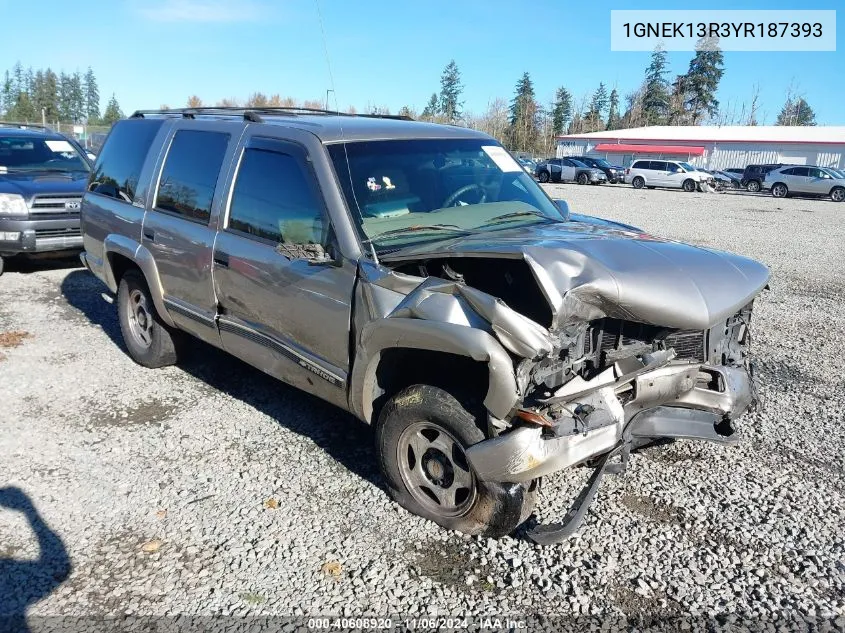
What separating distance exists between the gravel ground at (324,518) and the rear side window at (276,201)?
4.55ft

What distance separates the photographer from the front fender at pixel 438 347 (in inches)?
114

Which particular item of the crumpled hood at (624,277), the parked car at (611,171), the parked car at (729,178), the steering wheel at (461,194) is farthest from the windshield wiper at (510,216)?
the parked car at (729,178)

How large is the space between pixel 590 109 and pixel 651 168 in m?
56.3

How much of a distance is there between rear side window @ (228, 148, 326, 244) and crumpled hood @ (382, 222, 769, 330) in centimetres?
61

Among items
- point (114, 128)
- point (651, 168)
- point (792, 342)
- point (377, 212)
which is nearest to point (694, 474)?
point (377, 212)

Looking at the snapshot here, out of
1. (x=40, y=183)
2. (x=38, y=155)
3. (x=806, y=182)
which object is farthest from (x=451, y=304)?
(x=806, y=182)

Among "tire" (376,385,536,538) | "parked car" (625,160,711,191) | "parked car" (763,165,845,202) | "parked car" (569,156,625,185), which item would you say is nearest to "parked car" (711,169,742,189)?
"parked car" (625,160,711,191)

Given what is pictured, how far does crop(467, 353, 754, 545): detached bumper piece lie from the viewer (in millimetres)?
2941

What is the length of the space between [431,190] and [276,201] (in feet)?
3.05

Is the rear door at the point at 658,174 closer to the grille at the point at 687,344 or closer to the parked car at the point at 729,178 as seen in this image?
the parked car at the point at 729,178

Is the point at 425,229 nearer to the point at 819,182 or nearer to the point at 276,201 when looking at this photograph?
the point at 276,201

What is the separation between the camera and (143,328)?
5.79 meters

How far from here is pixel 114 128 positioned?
19.7 feet

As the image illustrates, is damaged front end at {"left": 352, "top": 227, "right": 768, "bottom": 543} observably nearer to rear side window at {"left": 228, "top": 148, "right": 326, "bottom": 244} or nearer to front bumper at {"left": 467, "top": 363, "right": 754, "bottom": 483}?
front bumper at {"left": 467, "top": 363, "right": 754, "bottom": 483}
